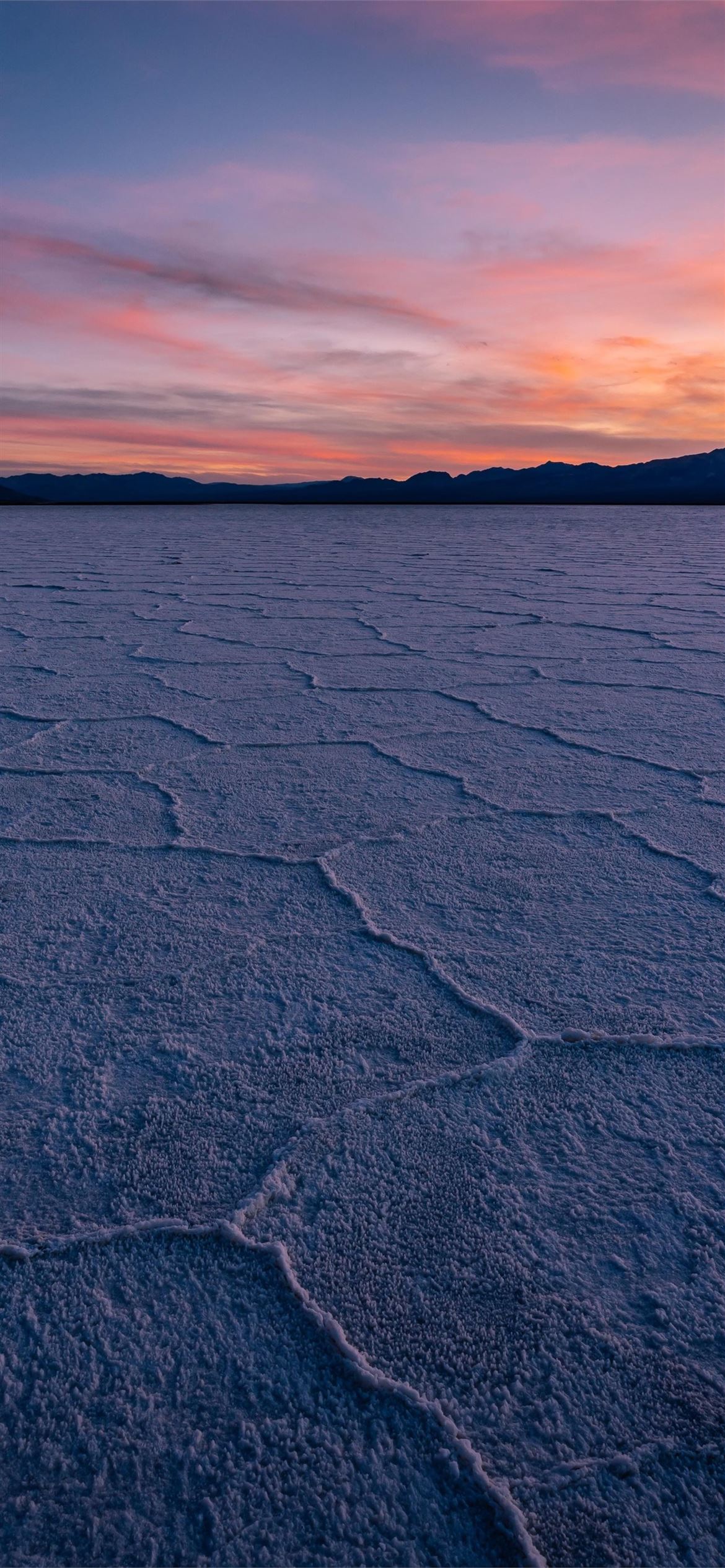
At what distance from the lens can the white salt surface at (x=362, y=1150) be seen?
57 centimetres

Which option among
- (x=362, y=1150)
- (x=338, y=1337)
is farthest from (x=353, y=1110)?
(x=338, y=1337)

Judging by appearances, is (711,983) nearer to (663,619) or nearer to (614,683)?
(614,683)

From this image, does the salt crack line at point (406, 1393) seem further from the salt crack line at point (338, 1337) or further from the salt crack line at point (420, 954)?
the salt crack line at point (420, 954)

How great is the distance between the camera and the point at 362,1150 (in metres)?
0.83

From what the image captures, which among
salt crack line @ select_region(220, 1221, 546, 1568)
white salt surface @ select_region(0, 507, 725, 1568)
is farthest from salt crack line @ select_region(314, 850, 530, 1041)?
salt crack line @ select_region(220, 1221, 546, 1568)

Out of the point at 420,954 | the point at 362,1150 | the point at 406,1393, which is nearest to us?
the point at 406,1393

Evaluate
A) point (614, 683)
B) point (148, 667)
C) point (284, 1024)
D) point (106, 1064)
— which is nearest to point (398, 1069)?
point (284, 1024)

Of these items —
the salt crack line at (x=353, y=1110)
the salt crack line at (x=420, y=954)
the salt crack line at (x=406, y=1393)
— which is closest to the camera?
the salt crack line at (x=406, y=1393)

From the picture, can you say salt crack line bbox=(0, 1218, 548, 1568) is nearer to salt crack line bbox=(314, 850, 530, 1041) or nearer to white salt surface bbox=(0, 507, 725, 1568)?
white salt surface bbox=(0, 507, 725, 1568)

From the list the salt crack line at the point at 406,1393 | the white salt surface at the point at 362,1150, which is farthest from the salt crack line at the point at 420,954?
the salt crack line at the point at 406,1393

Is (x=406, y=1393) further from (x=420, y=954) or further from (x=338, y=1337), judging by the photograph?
(x=420, y=954)

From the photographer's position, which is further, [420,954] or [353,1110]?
[420,954]

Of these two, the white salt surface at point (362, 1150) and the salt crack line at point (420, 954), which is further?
the salt crack line at point (420, 954)

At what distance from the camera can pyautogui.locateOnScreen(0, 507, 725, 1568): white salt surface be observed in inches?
22.5
